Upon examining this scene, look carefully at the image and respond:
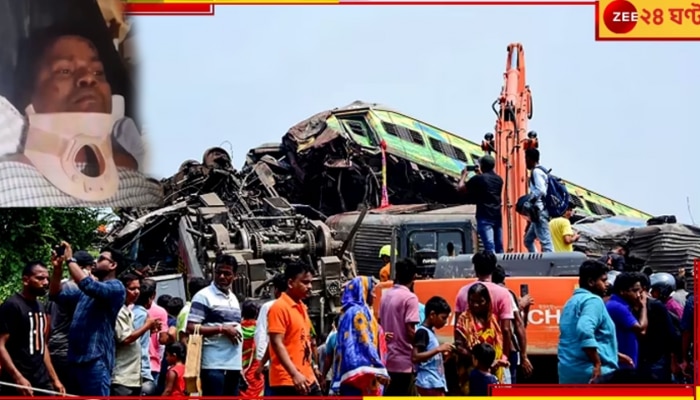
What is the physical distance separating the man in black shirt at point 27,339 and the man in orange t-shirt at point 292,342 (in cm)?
135

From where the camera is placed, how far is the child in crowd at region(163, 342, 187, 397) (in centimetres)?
798

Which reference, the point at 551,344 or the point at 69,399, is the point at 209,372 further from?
the point at 551,344

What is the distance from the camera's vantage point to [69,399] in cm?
704

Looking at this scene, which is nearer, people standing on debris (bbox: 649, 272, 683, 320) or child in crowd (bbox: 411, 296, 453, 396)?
child in crowd (bbox: 411, 296, 453, 396)

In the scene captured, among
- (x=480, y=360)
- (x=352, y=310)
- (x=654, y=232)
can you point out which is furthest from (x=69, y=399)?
(x=654, y=232)

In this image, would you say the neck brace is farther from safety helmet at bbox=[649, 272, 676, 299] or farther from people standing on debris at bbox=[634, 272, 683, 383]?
safety helmet at bbox=[649, 272, 676, 299]

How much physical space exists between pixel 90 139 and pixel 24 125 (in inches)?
18.4

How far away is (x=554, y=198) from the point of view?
11.3 metres

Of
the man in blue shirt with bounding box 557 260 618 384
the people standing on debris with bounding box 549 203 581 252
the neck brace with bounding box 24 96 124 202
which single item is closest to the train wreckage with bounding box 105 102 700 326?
the people standing on debris with bounding box 549 203 581 252

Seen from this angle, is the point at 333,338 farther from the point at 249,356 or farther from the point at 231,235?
the point at 231,235

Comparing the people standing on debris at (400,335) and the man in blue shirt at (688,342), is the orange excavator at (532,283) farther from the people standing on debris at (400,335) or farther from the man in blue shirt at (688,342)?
the people standing on debris at (400,335)

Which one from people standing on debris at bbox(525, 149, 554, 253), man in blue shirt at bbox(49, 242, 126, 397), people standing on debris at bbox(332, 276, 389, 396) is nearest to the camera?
people standing on debris at bbox(332, 276, 389, 396)

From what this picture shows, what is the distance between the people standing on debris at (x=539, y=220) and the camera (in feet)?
36.2

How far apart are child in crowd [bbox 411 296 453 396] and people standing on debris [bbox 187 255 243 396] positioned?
1243 mm
